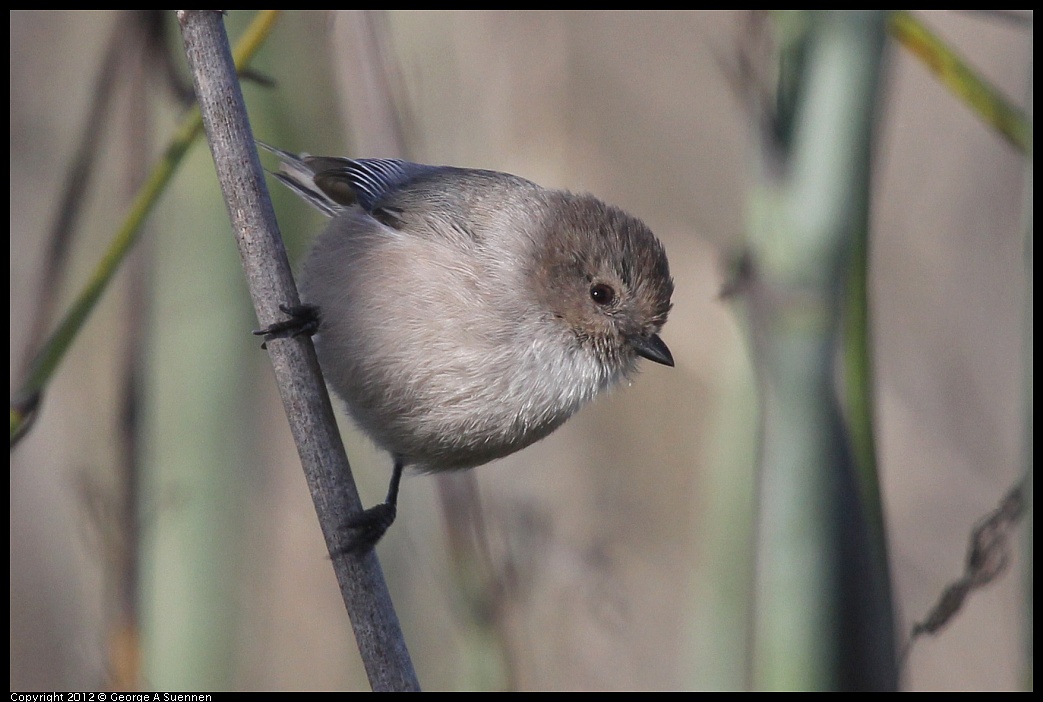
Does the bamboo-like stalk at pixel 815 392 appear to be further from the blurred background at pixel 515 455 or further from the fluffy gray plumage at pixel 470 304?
the fluffy gray plumage at pixel 470 304

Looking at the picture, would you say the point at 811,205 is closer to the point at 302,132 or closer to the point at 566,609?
the point at 302,132

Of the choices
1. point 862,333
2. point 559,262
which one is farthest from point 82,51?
point 862,333

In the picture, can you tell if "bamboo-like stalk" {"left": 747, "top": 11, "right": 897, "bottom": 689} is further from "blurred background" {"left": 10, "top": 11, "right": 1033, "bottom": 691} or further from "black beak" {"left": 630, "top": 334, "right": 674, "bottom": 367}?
"black beak" {"left": 630, "top": 334, "right": 674, "bottom": 367}

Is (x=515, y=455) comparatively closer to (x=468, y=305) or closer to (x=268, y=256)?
(x=468, y=305)

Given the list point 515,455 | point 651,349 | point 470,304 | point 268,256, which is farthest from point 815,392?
point 515,455

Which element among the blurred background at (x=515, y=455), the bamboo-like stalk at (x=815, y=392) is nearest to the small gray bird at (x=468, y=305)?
the blurred background at (x=515, y=455)

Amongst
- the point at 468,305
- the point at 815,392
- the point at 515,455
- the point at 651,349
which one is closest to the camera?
the point at 815,392
